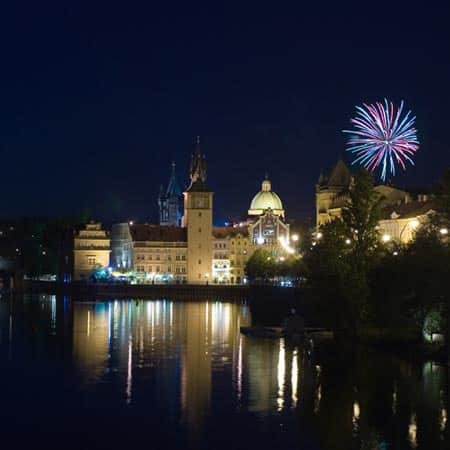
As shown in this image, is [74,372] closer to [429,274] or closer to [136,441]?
[136,441]

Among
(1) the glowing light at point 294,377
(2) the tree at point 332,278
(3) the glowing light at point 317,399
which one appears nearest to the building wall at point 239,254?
(2) the tree at point 332,278

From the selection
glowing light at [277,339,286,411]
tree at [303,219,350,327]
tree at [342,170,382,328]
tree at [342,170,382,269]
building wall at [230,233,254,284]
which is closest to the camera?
glowing light at [277,339,286,411]

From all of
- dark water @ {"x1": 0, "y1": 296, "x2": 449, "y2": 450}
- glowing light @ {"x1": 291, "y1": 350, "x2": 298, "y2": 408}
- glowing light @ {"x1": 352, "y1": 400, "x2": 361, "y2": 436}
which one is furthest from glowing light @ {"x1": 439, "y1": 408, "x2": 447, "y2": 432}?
glowing light @ {"x1": 291, "y1": 350, "x2": 298, "y2": 408}

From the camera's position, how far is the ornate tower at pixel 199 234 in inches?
6388

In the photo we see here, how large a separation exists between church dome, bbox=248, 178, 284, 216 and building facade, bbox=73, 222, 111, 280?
33.7 metres

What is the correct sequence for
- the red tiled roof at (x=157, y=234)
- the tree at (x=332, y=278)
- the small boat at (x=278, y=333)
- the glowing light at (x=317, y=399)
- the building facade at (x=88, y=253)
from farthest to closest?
the building facade at (x=88, y=253)
the red tiled roof at (x=157, y=234)
the small boat at (x=278, y=333)
the tree at (x=332, y=278)
the glowing light at (x=317, y=399)

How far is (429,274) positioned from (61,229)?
128m

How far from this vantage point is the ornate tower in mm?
162250

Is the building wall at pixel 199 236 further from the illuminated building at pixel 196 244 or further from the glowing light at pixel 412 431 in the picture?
the glowing light at pixel 412 431

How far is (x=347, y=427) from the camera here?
36688mm

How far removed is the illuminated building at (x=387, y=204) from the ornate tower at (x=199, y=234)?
18.0 metres

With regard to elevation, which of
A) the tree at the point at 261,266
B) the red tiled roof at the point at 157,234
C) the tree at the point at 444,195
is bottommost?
the tree at the point at 261,266

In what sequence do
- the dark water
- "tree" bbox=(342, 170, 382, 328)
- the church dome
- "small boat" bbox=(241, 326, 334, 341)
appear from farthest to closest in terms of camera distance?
the church dome → "small boat" bbox=(241, 326, 334, 341) → "tree" bbox=(342, 170, 382, 328) → the dark water

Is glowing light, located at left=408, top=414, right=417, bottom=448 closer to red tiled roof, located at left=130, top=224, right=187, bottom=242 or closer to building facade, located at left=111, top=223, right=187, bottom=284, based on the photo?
building facade, located at left=111, top=223, right=187, bottom=284
